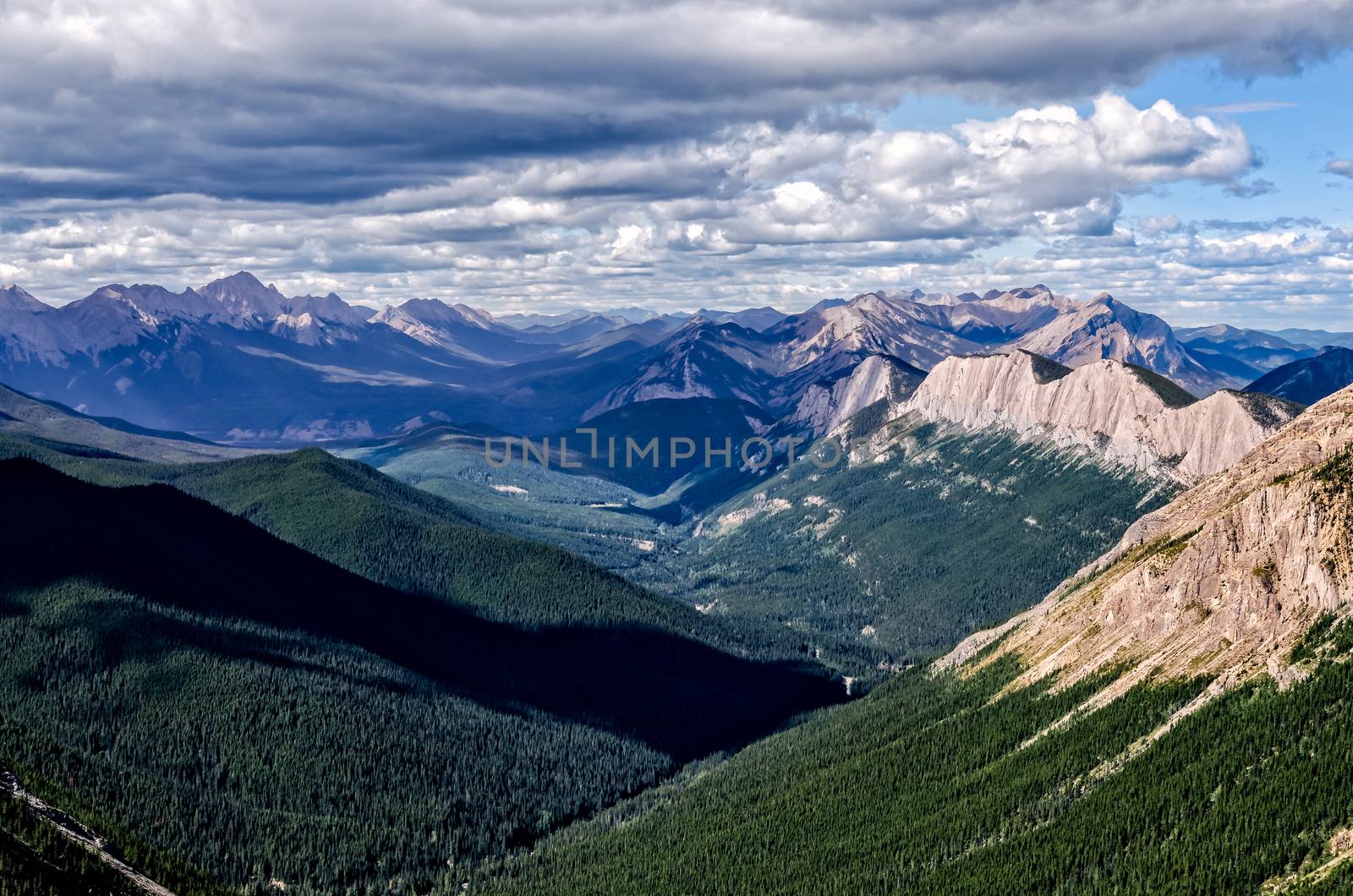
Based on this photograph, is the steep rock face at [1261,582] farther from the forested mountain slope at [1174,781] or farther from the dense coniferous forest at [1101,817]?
the dense coniferous forest at [1101,817]

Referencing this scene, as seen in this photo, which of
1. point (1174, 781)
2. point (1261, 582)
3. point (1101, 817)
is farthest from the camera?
point (1261, 582)

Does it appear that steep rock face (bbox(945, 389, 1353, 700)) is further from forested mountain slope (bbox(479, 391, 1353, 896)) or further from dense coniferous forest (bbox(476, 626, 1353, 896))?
dense coniferous forest (bbox(476, 626, 1353, 896))

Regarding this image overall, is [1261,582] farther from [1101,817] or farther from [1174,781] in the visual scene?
[1101,817]

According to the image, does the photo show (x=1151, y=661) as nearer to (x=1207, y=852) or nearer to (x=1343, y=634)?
(x=1343, y=634)

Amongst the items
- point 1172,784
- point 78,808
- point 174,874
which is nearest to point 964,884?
point 1172,784

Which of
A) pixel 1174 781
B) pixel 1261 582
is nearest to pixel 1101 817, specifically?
pixel 1174 781

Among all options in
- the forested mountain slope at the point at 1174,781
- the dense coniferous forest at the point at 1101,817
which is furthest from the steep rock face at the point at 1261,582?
the dense coniferous forest at the point at 1101,817

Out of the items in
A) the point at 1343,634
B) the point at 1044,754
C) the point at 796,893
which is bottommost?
the point at 796,893

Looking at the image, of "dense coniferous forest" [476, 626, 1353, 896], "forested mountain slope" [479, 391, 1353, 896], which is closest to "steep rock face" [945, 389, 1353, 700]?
"forested mountain slope" [479, 391, 1353, 896]
